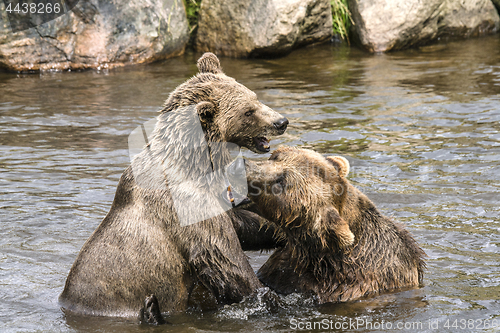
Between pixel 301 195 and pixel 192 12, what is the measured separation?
11.5 m

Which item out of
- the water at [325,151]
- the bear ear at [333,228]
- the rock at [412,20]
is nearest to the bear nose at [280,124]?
the bear ear at [333,228]

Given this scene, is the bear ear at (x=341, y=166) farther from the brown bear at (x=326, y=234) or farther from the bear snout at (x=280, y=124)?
the bear snout at (x=280, y=124)

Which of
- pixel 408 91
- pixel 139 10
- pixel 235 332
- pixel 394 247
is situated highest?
pixel 139 10

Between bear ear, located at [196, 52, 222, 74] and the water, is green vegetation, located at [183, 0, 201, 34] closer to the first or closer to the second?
the water

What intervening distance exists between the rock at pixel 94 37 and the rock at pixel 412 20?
15.8ft

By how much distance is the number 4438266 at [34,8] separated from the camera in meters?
13.4

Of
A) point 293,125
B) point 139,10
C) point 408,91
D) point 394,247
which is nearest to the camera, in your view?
point 394,247

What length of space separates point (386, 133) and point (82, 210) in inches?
198

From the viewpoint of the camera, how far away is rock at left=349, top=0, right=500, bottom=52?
14469mm

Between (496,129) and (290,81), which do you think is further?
(290,81)

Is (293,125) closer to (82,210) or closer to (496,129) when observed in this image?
(496,129)

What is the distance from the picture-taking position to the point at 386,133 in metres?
9.55

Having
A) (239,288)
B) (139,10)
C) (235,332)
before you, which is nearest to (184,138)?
(239,288)

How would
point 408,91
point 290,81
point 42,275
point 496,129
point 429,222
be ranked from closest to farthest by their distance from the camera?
point 42,275, point 429,222, point 496,129, point 408,91, point 290,81
